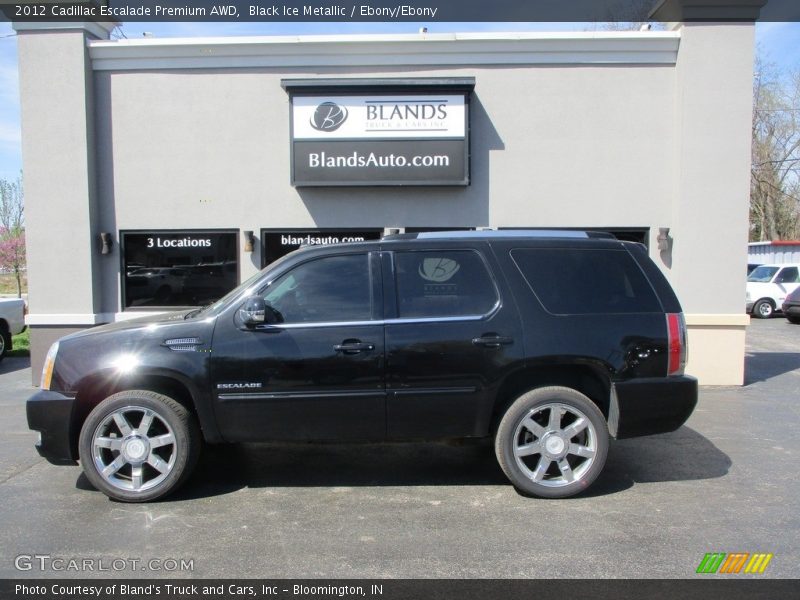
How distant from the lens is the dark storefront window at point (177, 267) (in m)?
9.19

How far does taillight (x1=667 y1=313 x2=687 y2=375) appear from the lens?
492 centimetres

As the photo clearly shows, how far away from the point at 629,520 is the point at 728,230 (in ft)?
19.3

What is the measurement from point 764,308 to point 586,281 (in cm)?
1837

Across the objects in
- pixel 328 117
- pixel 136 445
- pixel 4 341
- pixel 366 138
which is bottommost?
pixel 4 341

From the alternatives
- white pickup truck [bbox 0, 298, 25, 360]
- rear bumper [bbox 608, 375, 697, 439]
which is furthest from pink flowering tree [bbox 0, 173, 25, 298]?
rear bumper [bbox 608, 375, 697, 439]

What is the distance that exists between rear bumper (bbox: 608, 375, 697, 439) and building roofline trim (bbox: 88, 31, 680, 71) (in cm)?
573

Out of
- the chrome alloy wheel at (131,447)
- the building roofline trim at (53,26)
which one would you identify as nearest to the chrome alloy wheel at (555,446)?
the chrome alloy wheel at (131,447)

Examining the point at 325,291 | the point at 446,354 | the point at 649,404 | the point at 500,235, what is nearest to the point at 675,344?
the point at 649,404

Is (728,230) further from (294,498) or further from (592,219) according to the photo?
(294,498)

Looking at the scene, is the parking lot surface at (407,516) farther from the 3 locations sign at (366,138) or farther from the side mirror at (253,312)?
the 3 locations sign at (366,138)

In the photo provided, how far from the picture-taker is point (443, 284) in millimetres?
4941

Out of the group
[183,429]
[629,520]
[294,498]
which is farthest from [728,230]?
[183,429]

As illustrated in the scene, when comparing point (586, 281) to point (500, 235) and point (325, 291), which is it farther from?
point (325, 291)

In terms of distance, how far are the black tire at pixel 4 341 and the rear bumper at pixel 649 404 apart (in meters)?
11.2
